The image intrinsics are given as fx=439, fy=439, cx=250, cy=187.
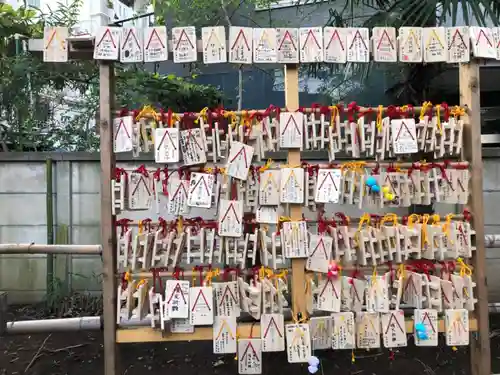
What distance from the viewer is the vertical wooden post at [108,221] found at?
2.36 meters

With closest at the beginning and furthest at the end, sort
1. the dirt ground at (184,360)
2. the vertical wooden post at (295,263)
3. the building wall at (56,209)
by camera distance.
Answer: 1. the vertical wooden post at (295,263)
2. the dirt ground at (184,360)
3. the building wall at (56,209)

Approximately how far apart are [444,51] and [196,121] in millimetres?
1432

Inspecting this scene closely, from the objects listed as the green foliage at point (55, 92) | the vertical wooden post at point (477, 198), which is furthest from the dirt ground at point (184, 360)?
the green foliage at point (55, 92)

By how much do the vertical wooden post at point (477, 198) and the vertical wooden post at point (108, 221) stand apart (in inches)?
78.7

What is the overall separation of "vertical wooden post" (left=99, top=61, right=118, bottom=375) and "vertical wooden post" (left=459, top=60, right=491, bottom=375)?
2.00 meters

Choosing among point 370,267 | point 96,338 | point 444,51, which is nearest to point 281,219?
point 370,267

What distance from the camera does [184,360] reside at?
130 inches

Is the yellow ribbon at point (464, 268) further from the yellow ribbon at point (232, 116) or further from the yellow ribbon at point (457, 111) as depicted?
the yellow ribbon at point (232, 116)

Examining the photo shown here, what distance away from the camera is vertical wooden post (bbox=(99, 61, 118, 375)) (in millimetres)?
2355

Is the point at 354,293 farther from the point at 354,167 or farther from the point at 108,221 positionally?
the point at 108,221

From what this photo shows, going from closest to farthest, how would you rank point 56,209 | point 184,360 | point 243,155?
point 243,155
point 184,360
point 56,209

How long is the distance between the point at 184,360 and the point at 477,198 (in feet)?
7.59

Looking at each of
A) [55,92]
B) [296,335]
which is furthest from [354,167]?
[55,92]

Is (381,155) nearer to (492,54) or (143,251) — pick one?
(492,54)
